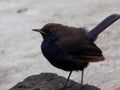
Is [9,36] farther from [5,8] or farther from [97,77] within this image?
[97,77]

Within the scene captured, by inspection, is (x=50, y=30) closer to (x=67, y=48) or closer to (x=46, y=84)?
(x=67, y=48)

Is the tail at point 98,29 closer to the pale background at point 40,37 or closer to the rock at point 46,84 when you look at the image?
the rock at point 46,84

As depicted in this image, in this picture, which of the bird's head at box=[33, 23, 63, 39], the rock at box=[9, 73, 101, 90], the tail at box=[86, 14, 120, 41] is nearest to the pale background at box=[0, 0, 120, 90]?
the tail at box=[86, 14, 120, 41]

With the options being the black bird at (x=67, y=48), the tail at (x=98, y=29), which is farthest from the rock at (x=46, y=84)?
the tail at (x=98, y=29)

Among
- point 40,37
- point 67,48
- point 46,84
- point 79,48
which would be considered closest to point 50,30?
point 67,48

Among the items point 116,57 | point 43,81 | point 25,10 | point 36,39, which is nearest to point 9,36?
point 36,39

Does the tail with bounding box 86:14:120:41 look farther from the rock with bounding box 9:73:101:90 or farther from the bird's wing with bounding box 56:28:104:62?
the rock with bounding box 9:73:101:90
